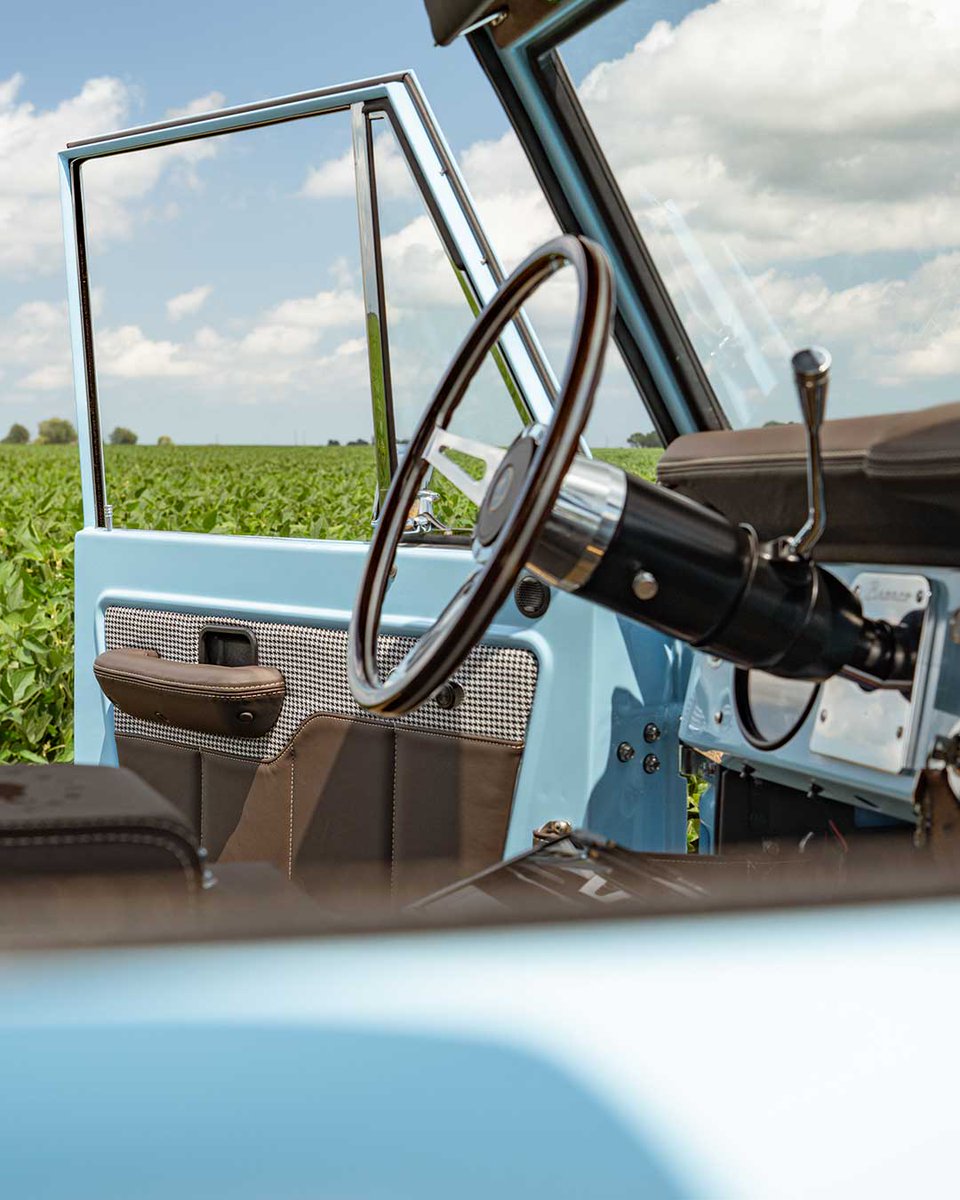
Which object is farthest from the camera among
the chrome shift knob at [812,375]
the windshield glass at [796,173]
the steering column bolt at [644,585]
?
the windshield glass at [796,173]

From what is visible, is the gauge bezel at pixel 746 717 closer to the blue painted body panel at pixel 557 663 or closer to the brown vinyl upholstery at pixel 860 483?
the brown vinyl upholstery at pixel 860 483

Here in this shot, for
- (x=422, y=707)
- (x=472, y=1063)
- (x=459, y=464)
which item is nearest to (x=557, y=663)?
(x=422, y=707)

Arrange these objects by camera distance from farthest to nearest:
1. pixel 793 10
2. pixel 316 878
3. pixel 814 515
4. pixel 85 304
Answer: pixel 85 304, pixel 793 10, pixel 814 515, pixel 316 878

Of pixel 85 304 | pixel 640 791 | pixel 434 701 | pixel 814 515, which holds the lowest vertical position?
pixel 640 791

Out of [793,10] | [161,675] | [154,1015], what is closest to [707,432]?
[793,10]

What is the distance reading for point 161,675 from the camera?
2.40m

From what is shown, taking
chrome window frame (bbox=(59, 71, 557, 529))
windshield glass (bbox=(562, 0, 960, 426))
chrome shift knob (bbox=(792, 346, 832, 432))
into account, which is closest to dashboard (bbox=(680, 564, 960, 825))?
windshield glass (bbox=(562, 0, 960, 426))

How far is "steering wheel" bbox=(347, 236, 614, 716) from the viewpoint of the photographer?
113 centimetres

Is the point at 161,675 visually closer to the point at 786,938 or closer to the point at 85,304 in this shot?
the point at 85,304

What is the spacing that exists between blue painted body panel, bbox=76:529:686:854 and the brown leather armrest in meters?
0.12

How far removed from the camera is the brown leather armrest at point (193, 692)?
228 centimetres

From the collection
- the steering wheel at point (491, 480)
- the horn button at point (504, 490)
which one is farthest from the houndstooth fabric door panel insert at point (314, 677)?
the horn button at point (504, 490)

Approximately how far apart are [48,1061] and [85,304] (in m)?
2.42

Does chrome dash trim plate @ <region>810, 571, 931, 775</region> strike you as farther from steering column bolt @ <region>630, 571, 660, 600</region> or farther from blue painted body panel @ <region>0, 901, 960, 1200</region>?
blue painted body panel @ <region>0, 901, 960, 1200</region>
